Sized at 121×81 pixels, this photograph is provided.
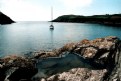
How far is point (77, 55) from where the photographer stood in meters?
31.1

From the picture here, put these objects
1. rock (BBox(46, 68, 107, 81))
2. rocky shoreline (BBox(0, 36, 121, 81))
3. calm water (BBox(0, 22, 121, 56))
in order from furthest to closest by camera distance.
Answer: calm water (BBox(0, 22, 121, 56)) → rocky shoreline (BBox(0, 36, 121, 81)) → rock (BBox(46, 68, 107, 81))

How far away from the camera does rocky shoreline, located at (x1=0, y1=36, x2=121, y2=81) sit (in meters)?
20.1

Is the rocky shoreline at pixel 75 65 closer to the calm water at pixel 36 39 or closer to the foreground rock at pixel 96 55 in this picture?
the foreground rock at pixel 96 55

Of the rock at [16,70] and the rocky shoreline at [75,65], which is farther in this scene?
the rock at [16,70]

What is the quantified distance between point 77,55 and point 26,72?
402 inches

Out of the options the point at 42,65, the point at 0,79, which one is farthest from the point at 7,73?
the point at 42,65

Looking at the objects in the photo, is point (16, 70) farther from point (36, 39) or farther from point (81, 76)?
point (36, 39)

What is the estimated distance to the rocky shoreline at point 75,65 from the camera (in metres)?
20.1

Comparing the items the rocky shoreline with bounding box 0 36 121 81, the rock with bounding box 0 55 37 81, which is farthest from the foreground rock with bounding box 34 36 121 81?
the rock with bounding box 0 55 37 81

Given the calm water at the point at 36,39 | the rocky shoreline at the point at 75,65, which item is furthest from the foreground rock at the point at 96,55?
the calm water at the point at 36,39

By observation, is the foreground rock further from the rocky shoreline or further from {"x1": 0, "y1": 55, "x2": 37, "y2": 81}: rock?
{"x1": 0, "y1": 55, "x2": 37, "y2": 81}: rock

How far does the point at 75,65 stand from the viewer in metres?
26.3

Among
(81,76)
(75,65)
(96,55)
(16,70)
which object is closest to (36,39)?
(96,55)

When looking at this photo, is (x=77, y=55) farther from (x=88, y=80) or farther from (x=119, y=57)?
(x=88, y=80)
